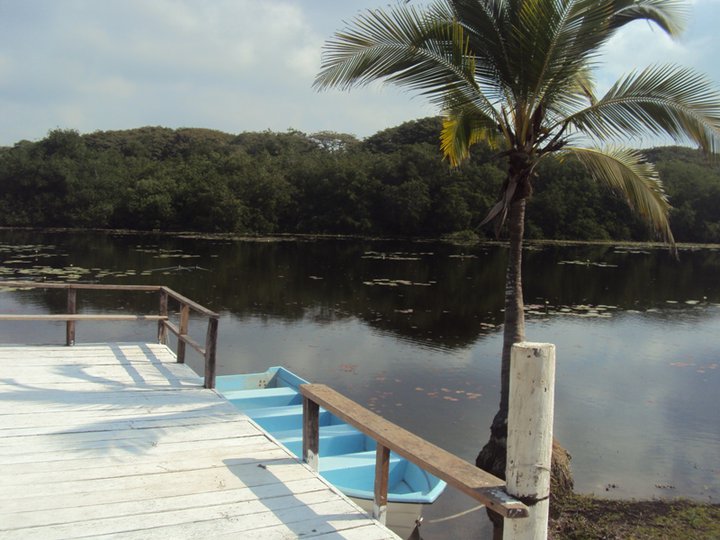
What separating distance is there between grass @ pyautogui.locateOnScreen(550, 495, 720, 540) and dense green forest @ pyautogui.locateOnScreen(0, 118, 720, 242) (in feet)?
134

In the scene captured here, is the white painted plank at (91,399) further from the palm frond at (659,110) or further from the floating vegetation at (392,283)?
the floating vegetation at (392,283)

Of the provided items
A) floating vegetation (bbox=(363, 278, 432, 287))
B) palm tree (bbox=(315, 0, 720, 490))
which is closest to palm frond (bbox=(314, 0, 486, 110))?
palm tree (bbox=(315, 0, 720, 490))

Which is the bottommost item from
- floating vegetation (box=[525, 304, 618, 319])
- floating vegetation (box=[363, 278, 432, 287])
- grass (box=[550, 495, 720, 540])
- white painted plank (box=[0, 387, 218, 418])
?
grass (box=[550, 495, 720, 540])

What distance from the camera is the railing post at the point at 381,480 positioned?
312 centimetres

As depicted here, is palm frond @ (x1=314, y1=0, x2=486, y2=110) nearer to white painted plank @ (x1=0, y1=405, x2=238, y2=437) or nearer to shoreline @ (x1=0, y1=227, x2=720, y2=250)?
white painted plank @ (x1=0, y1=405, x2=238, y2=437)

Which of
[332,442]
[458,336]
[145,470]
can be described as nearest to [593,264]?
[458,336]

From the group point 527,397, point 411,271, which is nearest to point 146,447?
point 527,397

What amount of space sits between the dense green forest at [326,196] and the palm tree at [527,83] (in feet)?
130

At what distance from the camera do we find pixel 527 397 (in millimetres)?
2344

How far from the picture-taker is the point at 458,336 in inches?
523

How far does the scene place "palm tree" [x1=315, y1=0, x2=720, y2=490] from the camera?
19.2 ft

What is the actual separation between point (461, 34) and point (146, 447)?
4722 millimetres

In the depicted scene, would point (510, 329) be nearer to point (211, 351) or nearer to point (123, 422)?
point (211, 351)

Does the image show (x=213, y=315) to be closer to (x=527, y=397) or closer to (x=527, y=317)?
(x=527, y=397)
